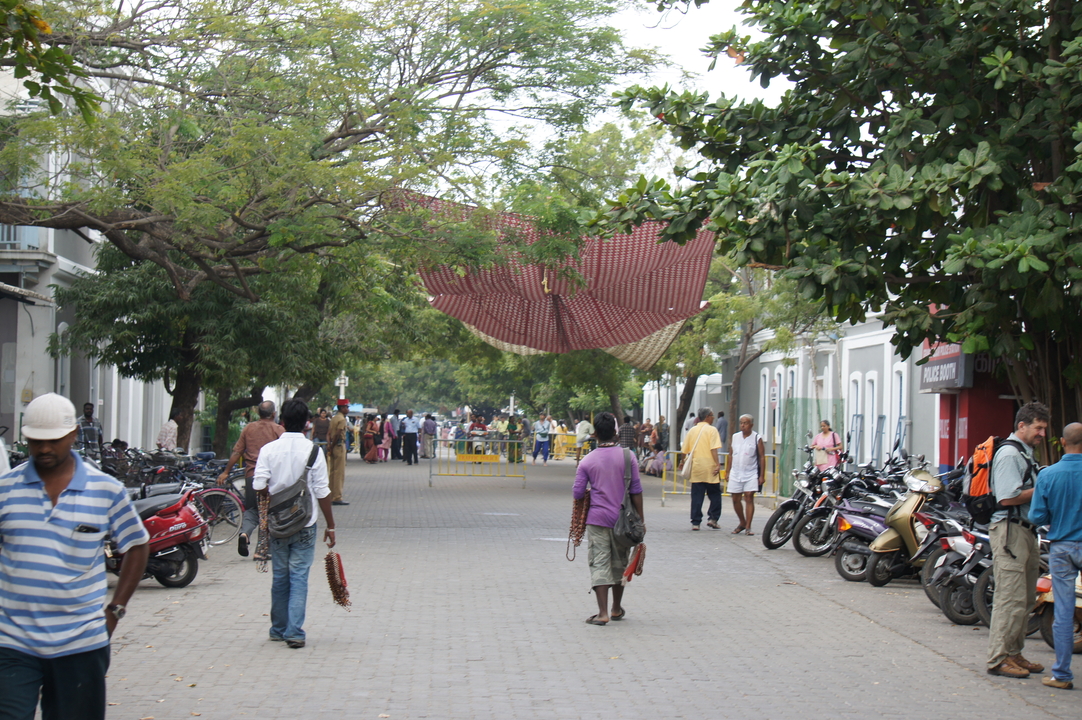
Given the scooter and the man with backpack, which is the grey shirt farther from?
the scooter

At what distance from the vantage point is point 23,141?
12242 millimetres

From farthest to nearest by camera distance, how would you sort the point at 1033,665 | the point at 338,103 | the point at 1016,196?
the point at 338,103 → the point at 1016,196 → the point at 1033,665

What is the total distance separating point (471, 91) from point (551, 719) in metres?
13.3

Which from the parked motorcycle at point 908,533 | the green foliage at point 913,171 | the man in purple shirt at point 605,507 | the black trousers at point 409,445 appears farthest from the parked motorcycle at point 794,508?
the black trousers at point 409,445

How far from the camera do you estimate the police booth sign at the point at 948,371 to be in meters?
15.0

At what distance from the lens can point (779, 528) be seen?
14.9 meters

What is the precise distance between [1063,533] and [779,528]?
25.9 ft

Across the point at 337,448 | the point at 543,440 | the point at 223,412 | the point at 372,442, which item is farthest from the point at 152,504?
the point at 543,440

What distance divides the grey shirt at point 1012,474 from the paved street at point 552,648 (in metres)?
1.18

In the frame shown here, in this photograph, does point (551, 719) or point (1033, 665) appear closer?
point (551, 719)

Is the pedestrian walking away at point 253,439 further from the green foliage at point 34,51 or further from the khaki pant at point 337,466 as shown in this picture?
the green foliage at point 34,51

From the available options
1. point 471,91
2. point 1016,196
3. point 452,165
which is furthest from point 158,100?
point 1016,196

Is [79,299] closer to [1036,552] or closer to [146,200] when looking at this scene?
[146,200]

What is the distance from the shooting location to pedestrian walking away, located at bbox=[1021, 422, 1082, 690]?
711 cm
